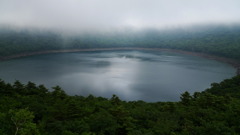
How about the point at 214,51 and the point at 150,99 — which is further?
the point at 214,51

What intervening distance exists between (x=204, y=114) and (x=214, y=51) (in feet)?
483

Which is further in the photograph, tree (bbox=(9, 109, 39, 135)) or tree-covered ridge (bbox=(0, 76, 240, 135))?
tree-covered ridge (bbox=(0, 76, 240, 135))

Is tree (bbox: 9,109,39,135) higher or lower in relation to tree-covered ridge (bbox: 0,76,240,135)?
higher

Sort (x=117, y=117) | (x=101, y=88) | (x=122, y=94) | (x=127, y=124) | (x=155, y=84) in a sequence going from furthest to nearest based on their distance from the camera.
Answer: (x=155, y=84)
(x=101, y=88)
(x=122, y=94)
(x=117, y=117)
(x=127, y=124)

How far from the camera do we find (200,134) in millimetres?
18078

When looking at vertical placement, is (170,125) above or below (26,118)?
below

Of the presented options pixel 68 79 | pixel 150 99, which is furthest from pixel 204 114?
pixel 68 79

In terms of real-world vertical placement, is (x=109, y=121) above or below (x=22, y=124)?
below

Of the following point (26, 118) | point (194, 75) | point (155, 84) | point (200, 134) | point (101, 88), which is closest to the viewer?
point (26, 118)

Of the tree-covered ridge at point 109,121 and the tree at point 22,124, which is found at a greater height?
the tree at point 22,124

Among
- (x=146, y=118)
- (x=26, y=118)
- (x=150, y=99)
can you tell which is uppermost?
(x=26, y=118)

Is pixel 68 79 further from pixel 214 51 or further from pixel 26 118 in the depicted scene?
pixel 214 51

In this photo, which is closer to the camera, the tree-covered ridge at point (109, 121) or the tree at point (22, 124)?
the tree at point (22, 124)

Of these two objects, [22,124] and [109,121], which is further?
[109,121]
